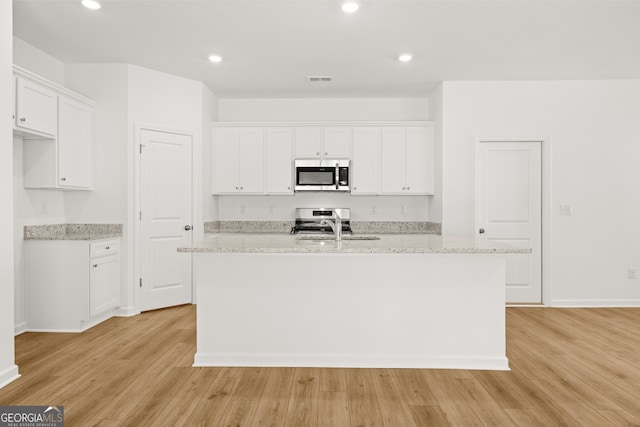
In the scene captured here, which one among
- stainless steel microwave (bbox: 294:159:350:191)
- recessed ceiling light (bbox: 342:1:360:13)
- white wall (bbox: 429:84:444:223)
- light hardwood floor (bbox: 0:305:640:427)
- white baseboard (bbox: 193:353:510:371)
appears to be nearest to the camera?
light hardwood floor (bbox: 0:305:640:427)

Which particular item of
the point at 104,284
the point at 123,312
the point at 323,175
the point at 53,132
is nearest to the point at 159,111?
the point at 53,132

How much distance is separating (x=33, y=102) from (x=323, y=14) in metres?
2.67

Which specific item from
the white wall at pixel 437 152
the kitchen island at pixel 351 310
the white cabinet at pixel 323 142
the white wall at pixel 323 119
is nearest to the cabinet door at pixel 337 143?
the white cabinet at pixel 323 142

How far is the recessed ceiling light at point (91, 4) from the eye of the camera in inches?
117

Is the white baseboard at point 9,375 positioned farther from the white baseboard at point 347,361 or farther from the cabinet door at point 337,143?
the cabinet door at point 337,143

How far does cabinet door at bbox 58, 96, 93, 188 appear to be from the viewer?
380cm

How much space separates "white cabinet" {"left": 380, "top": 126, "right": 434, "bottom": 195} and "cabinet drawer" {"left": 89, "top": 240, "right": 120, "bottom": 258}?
333 centimetres

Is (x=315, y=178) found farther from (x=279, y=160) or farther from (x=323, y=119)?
(x=323, y=119)

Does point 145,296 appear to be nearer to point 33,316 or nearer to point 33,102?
point 33,316

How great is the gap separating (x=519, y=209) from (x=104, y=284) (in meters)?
4.86

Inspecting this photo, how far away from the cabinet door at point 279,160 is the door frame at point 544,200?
2.40m

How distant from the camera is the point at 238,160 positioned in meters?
5.23

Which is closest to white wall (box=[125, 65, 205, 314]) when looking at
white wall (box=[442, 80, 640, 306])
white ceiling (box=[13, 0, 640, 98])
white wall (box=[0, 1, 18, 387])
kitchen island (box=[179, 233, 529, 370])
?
white ceiling (box=[13, 0, 640, 98])

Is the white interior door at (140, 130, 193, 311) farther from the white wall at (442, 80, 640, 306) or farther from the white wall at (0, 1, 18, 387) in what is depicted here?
the white wall at (442, 80, 640, 306)
